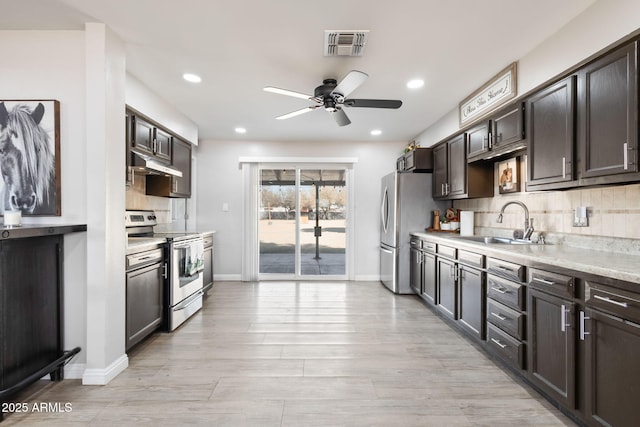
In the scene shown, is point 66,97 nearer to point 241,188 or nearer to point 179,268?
point 179,268

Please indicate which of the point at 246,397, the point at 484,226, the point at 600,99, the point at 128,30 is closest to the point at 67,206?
the point at 128,30

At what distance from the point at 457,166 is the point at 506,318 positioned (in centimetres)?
202

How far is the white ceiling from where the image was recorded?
2.01 metres

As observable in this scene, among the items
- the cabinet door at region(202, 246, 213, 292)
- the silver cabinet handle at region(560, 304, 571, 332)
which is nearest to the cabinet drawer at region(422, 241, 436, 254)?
the silver cabinet handle at region(560, 304, 571, 332)

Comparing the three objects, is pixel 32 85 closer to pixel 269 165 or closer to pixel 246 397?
pixel 246 397

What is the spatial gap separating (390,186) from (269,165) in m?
2.11

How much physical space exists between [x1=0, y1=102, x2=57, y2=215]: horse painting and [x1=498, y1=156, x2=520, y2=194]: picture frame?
389cm

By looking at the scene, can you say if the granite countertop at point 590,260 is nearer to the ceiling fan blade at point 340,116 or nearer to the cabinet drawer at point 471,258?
the cabinet drawer at point 471,258

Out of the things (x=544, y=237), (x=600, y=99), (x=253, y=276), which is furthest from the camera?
(x=253, y=276)

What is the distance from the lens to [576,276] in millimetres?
1687

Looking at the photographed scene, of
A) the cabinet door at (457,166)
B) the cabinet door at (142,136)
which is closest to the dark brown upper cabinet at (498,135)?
the cabinet door at (457,166)

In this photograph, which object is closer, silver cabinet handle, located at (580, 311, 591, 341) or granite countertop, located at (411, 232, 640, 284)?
granite countertop, located at (411, 232, 640, 284)

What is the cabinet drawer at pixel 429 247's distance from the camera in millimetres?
3753

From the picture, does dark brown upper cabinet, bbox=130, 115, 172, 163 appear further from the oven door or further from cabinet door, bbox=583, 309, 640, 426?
cabinet door, bbox=583, 309, 640, 426
